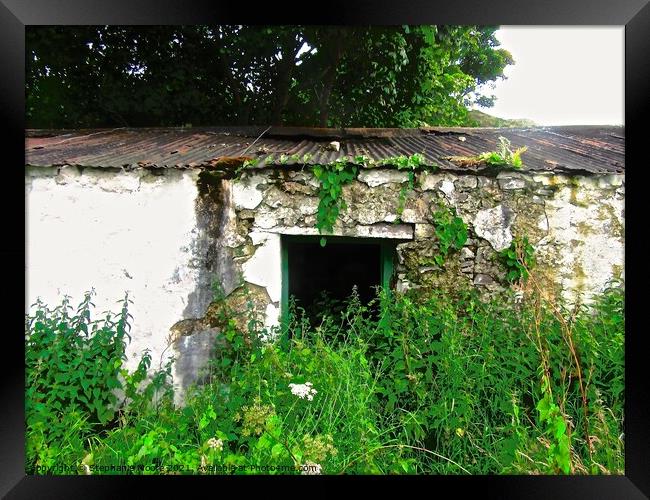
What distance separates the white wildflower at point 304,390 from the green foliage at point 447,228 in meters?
1.48

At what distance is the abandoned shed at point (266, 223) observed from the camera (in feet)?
9.53

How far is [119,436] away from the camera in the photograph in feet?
8.13

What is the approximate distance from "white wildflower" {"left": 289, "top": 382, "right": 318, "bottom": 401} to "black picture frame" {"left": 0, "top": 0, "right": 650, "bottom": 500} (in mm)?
493

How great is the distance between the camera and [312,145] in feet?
12.3

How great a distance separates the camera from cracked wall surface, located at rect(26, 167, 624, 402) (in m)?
2.91

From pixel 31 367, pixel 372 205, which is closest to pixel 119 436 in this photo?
pixel 31 367

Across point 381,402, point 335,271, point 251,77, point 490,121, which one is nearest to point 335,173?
point 381,402

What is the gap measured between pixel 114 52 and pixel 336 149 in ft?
10.5

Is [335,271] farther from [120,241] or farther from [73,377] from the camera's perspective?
[73,377]

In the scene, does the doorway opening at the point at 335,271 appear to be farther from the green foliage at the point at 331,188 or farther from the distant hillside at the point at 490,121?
the distant hillside at the point at 490,121

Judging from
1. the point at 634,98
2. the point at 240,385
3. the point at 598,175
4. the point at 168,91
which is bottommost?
the point at 240,385

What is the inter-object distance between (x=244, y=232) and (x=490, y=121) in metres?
2.86
